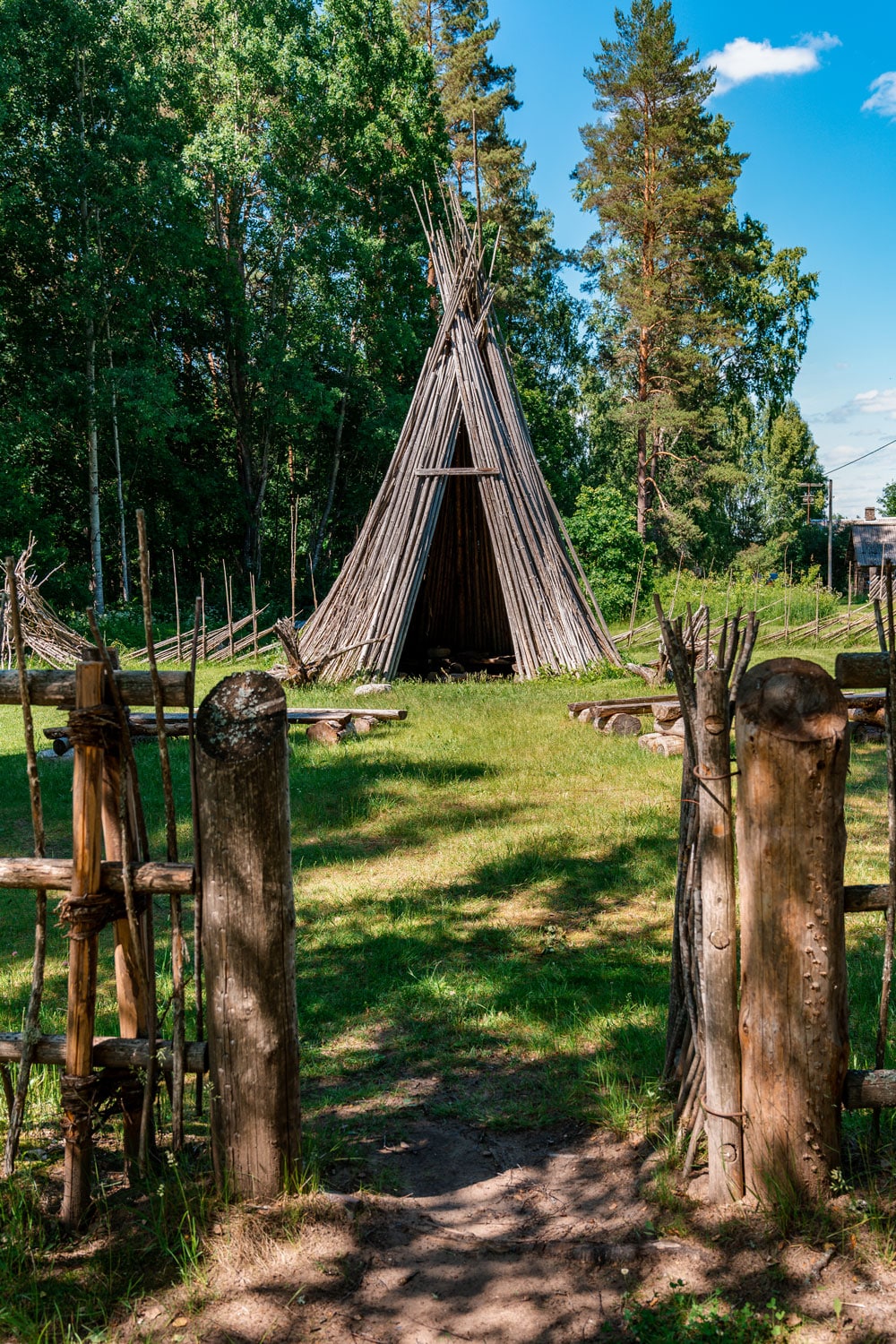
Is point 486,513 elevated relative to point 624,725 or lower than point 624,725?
elevated

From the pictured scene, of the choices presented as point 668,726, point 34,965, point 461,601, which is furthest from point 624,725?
point 461,601

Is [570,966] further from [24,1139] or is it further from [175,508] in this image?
[175,508]

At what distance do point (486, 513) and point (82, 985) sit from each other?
10.7 meters

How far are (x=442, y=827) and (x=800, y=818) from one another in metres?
4.08

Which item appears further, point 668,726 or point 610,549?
point 610,549

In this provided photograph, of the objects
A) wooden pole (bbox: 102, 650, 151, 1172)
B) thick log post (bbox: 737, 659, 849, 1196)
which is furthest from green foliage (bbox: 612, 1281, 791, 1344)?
wooden pole (bbox: 102, 650, 151, 1172)

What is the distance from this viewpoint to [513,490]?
40.9 feet

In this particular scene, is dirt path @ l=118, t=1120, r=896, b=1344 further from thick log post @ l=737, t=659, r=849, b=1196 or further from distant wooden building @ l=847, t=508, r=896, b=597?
distant wooden building @ l=847, t=508, r=896, b=597

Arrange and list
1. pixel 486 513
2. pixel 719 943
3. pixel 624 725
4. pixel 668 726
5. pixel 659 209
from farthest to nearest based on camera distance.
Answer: pixel 659 209
pixel 486 513
pixel 624 725
pixel 668 726
pixel 719 943

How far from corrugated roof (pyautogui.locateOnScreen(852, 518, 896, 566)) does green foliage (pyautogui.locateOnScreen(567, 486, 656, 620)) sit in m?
14.4

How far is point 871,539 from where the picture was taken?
110 feet

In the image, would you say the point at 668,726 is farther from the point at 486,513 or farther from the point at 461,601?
the point at 461,601

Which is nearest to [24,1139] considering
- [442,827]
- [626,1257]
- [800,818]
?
[626,1257]

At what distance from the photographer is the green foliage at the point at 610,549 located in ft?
70.2
